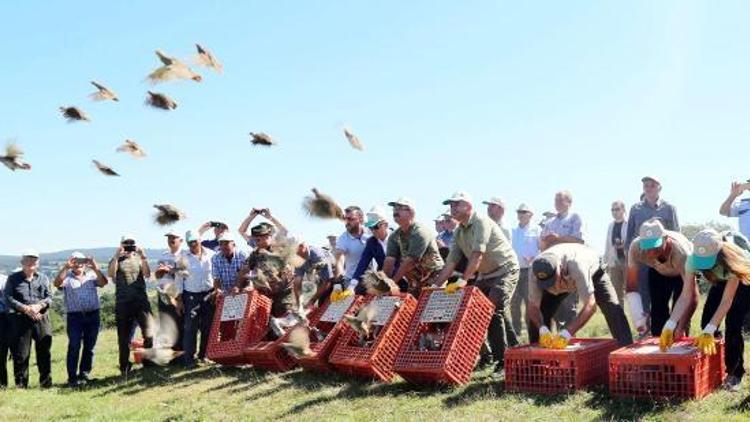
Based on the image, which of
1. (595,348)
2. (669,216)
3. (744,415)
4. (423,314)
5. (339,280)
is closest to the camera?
(744,415)

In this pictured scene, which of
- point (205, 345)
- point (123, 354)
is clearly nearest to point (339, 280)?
point (205, 345)

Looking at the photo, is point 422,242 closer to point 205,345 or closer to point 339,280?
point 339,280

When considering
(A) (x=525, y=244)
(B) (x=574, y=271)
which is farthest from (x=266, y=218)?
(B) (x=574, y=271)

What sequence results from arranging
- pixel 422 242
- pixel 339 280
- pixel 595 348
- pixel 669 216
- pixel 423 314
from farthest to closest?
1. pixel 339 280
2. pixel 669 216
3. pixel 422 242
4. pixel 423 314
5. pixel 595 348

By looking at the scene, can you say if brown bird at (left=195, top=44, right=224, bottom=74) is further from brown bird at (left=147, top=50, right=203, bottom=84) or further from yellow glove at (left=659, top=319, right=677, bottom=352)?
yellow glove at (left=659, top=319, right=677, bottom=352)

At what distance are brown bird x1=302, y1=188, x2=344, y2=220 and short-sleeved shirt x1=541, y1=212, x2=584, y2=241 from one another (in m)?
2.67

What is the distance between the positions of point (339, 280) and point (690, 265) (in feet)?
15.9

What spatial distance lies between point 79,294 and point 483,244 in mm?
6121

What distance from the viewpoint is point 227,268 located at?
1095 centimetres

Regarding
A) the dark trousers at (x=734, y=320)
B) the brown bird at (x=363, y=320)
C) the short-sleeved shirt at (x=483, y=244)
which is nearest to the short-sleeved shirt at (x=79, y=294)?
the brown bird at (x=363, y=320)

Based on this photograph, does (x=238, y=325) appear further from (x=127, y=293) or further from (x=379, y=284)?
(x=379, y=284)

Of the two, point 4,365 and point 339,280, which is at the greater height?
point 339,280

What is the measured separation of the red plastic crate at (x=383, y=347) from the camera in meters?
7.91

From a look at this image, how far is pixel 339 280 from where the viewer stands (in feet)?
33.1
